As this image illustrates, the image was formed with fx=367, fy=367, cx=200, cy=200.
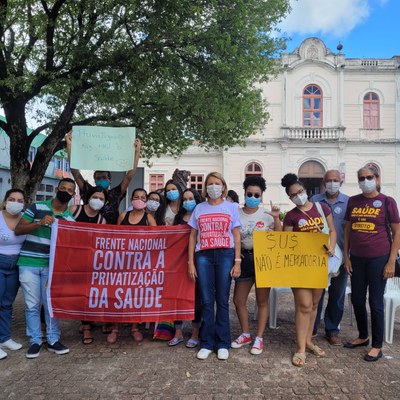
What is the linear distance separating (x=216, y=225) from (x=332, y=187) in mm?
1602

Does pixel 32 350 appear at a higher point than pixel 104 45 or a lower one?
lower

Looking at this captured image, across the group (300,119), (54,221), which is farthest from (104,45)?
(300,119)

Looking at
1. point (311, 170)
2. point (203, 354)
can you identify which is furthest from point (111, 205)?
point (311, 170)

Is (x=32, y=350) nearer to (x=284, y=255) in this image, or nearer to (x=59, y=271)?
(x=59, y=271)

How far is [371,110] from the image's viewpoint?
2680 centimetres

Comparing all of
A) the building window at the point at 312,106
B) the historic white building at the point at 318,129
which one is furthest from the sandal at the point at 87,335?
the building window at the point at 312,106

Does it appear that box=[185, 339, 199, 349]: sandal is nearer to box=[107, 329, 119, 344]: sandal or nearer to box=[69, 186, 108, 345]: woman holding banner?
box=[107, 329, 119, 344]: sandal

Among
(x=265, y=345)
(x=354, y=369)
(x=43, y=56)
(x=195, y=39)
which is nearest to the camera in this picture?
(x=354, y=369)

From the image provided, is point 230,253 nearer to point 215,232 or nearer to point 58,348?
point 215,232

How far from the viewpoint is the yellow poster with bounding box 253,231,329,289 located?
4062 mm

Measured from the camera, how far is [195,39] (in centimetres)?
797

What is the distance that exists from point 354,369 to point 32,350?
137 inches

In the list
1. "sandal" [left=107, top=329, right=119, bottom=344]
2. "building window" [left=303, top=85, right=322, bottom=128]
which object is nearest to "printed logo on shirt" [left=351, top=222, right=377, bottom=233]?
"sandal" [left=107, top=329, right=119, bottom=344]

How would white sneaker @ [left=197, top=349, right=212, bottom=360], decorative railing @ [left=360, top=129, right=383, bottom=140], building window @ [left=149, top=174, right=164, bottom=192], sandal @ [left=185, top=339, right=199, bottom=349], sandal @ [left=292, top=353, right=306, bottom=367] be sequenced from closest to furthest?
1. sandal @ [left=292, top=353, right=306, bottom=367]
2. white sneaker @ [left=197, top=349, right=212, bottom=360]
3. sandal @ [left=185, top=339, right=199, bottom=349]
4. decorative railing @ [left=360, top=129, right=383, bottom=140]
5. building window @ [left=149, top=174, right=164, bottom=192]
